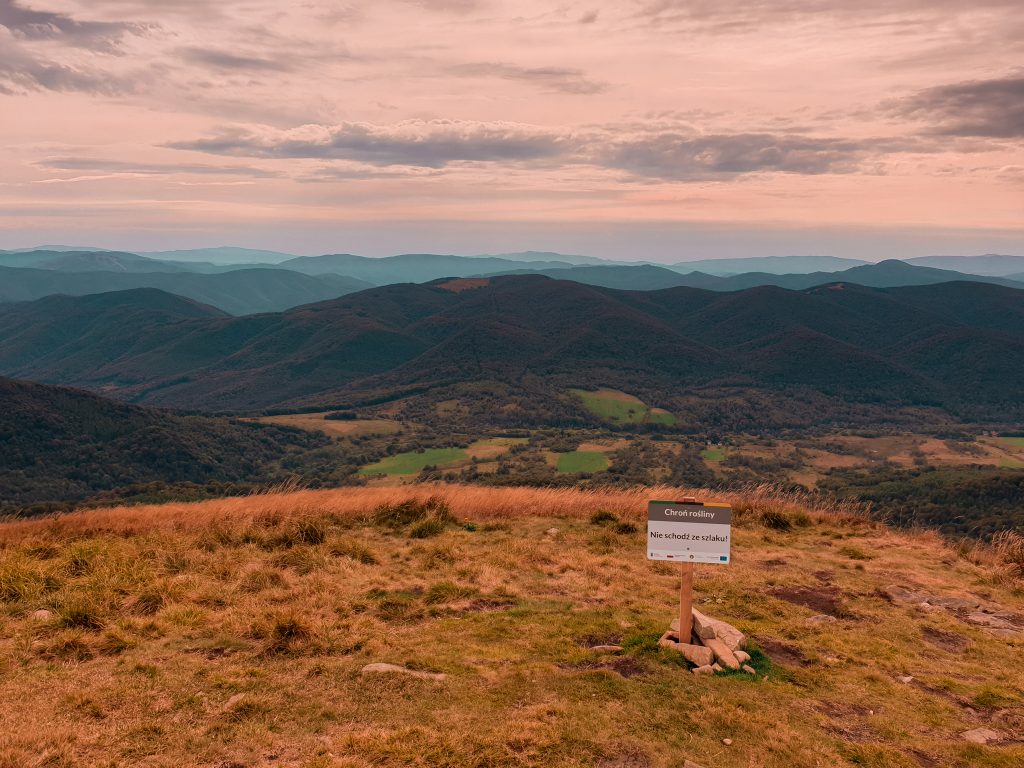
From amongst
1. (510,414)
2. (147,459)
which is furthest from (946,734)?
(510,414)

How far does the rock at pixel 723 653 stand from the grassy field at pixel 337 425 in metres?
149

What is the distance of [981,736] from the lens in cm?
803

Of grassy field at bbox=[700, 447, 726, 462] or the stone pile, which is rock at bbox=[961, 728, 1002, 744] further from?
grassy field at bbox=[700, 447, 726, 462]

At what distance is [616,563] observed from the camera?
14852 mm

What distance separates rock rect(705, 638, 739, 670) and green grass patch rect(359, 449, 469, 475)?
314 ft

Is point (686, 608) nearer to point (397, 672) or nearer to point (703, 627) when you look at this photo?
point (703, 627)

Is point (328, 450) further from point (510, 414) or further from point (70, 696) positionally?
point (70, 696)

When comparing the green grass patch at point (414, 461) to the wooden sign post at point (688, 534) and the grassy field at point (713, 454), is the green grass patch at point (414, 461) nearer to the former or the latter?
the grassy field at point (713, 454)

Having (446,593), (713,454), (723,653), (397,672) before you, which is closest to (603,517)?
(446,593)

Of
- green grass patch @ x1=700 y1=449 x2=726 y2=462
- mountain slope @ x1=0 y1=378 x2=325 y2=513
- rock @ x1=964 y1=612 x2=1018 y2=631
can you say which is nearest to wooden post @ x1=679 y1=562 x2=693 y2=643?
rock @ x1=964 y1=612 x2=1018 y2=631

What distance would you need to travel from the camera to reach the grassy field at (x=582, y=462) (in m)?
108

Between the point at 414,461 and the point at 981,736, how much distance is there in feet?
360

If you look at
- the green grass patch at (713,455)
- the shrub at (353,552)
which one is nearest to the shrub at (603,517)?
the shrub at (353,552)

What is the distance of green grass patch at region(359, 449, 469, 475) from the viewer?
106719 mm
